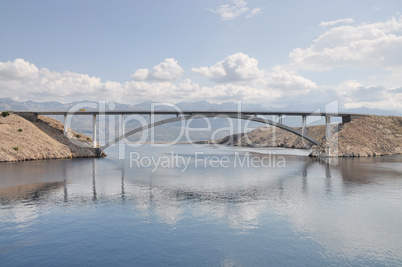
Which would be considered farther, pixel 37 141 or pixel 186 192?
pixel 37 141

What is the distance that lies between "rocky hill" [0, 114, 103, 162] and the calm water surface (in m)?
32.7

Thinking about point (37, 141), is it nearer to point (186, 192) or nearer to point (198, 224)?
point (186, 192)

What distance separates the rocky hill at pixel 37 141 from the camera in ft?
204

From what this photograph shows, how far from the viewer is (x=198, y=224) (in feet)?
65.4

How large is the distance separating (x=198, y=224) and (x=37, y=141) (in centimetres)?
6339

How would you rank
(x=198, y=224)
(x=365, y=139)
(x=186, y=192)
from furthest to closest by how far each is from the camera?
(x=365, y=139), (x=186, y=192), (x=198, y=224)

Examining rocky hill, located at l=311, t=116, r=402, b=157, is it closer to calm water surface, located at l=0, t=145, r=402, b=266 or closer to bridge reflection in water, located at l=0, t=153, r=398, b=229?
bridge reflection in water, located at l=0, t=153, r=398, b=229

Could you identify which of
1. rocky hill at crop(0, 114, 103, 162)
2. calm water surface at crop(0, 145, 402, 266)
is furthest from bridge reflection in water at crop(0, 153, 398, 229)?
rocky hill at crop(0, 114, 103, 162)

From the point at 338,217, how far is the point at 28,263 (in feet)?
68.7

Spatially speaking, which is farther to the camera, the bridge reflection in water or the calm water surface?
the bridge reflection in water

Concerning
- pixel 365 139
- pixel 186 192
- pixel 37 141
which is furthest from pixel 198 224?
pixel 365 139

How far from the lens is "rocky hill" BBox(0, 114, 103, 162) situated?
204 ft

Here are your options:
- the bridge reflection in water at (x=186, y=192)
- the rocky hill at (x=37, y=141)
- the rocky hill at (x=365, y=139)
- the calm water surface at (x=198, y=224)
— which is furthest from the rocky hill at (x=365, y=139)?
the rocky hill at (x=37, y=141)

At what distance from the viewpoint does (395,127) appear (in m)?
93.1
